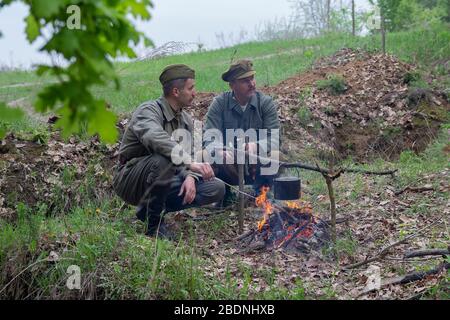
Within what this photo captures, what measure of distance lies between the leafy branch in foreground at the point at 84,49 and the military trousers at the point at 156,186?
3.38 m

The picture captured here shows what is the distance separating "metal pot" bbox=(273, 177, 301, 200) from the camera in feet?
20.2

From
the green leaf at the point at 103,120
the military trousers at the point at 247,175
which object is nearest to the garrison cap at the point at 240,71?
the military trousers at the point at 247,175

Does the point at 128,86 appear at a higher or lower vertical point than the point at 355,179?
higher

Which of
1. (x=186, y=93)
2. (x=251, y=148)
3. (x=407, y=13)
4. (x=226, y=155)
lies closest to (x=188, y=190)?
(x=226, y=155)

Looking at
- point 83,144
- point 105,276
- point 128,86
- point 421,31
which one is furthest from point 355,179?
point 421,31

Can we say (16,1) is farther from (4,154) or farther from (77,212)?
(4,154)

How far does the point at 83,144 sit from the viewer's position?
8141 mm

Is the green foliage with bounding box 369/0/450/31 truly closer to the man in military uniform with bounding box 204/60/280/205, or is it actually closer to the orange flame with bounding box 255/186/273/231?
the man in military uniform with bounding box 204/60/280/205

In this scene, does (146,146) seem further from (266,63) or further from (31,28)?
(266,63)

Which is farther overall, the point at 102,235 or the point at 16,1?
the point at 102,235

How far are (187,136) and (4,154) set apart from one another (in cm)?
258

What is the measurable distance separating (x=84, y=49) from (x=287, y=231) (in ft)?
13.5

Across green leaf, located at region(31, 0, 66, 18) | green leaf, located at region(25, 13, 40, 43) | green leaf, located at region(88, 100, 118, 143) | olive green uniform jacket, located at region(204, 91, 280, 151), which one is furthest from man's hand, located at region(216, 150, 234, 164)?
green leaf, located at region(31, 0, 66, 18)
